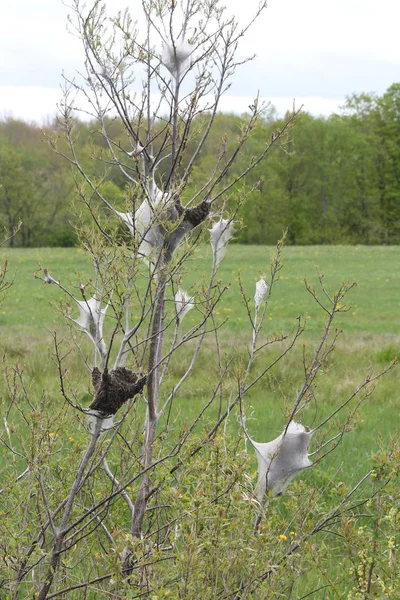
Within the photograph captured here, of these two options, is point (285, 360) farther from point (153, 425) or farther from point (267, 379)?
point (153, 425)

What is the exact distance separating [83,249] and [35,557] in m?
1.19

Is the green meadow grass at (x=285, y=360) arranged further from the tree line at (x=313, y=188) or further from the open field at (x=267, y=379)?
the tree line at (x=313, y=188)

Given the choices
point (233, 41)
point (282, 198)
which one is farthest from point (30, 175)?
point (233, 41)

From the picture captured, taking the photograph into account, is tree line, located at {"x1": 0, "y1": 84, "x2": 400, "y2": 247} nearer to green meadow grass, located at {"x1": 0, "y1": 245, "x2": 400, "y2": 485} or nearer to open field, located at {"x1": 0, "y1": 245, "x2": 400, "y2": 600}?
green meadow grass, located at {"x1": 0, "y1": 245, "x2": 400, "y2": 485}

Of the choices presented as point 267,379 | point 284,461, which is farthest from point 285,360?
point 284,461

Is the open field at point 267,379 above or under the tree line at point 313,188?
under

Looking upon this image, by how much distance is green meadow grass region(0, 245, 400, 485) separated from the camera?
546 centimetres

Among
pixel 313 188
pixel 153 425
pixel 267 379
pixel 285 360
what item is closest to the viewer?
pixel 153 425

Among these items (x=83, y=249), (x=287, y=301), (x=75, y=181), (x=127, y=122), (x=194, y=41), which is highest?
(x=194, y=41)

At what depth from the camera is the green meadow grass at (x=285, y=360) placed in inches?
215

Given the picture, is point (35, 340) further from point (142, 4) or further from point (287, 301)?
point (287, 301)

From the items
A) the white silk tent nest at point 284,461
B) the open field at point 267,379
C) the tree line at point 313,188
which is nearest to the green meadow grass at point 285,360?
the open field at point 267,379

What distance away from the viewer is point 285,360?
8.74 meters

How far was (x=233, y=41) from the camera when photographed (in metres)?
3.00
